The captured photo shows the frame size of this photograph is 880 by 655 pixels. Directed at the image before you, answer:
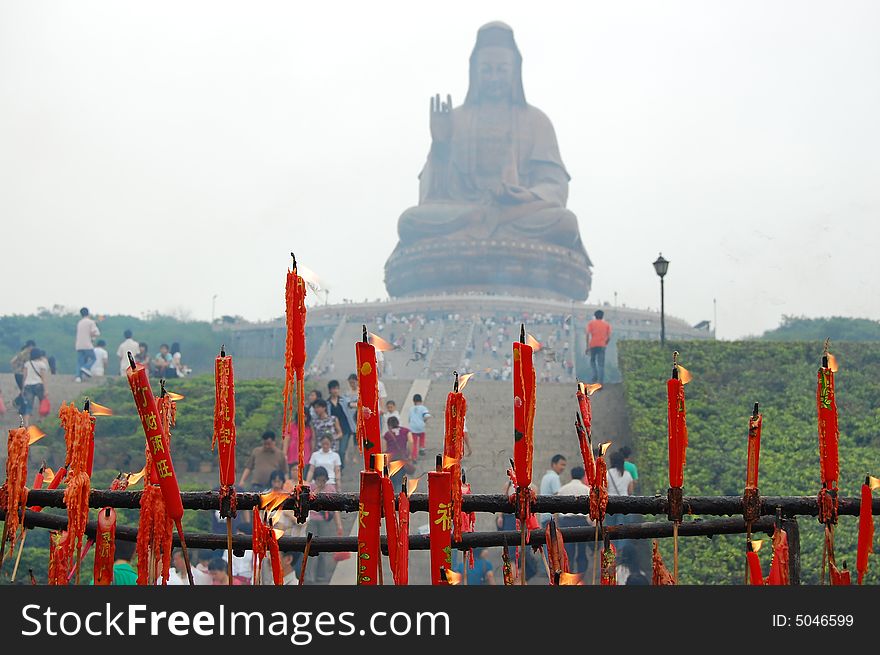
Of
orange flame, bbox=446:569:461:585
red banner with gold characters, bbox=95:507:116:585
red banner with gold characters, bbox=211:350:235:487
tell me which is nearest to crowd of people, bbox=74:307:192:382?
red banner with gold characters, bbox=95:507:116:585

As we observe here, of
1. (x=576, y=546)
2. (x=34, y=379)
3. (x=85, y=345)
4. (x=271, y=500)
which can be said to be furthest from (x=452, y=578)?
(x=85, y=345)

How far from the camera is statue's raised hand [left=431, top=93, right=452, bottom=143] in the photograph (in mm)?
30906

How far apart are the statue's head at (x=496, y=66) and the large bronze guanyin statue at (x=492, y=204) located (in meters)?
0.03

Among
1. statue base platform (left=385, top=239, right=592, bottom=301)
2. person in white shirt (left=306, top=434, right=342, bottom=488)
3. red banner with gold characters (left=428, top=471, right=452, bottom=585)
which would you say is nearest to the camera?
red banner with gold characters (left=428, top=471, right=452, bottom=585)

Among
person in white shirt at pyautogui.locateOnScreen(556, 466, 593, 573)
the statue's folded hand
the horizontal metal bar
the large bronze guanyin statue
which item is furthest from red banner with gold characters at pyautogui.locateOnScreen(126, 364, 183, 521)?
the statue's folded hand

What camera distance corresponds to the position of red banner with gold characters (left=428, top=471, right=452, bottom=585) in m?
2.43

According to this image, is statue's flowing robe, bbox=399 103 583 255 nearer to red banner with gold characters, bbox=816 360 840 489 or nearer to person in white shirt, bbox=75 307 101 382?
person in white shirt, bbox=75 307 101 382

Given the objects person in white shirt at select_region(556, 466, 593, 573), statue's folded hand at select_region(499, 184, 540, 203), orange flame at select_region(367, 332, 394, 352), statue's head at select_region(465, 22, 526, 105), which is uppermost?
statue's head at select_region(465, 22, 526, 105)

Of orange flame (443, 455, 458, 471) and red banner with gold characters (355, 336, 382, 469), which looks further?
orange flame (443, 455, 458, 471)

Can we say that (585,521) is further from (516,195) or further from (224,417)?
(516,195)

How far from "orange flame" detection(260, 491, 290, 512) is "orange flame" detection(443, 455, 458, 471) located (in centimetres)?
41

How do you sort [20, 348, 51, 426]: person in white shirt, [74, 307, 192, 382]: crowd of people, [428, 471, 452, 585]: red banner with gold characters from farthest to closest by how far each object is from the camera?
[74, 307, 192, 382]: crowd of people, [20, 348, 51, 426]: person in white shirt, [428, 471, 452, 585]: red banner with gold characters

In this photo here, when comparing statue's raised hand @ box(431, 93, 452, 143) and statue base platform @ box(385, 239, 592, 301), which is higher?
statue's raised hand @ box(431, 93, 452, 143)

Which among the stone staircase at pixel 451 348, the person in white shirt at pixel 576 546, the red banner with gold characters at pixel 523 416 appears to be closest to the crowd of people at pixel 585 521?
the person in white shirt at pixel 576 546
